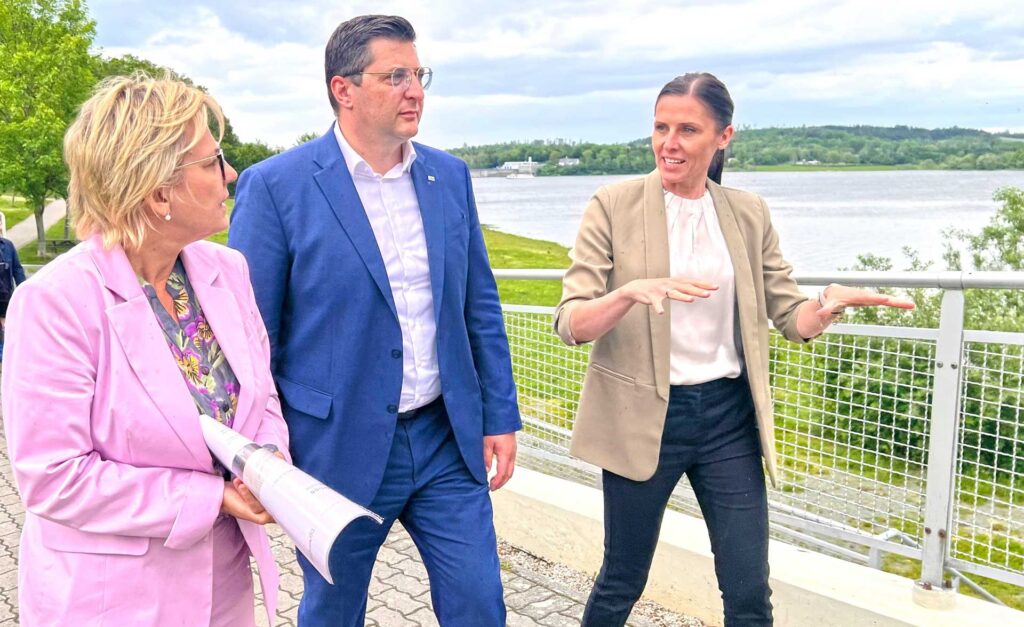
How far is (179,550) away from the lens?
1.94 meters

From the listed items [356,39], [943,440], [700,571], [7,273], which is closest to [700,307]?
[943,440]

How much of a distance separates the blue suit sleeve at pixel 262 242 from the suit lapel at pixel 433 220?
406 millimetres

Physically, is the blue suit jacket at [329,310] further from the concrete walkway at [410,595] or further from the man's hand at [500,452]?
the concrete walkway at [410,595]

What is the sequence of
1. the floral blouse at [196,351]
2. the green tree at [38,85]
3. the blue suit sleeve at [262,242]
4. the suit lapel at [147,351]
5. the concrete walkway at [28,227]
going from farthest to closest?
the concrete walkway at [28,227], the green tree at [38,85], the blue suit sleeve at [262,242], the floral blouse at [196,351], the suit lapel at [147,351]

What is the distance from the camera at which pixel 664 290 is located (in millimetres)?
2438

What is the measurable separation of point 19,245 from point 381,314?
156 feet

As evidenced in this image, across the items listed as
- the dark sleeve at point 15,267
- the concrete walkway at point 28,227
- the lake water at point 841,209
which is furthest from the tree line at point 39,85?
the dark sleeve at point 15,267

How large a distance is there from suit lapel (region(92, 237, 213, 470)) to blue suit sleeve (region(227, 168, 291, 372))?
0.61 m

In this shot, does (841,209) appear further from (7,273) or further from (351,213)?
(351,213)

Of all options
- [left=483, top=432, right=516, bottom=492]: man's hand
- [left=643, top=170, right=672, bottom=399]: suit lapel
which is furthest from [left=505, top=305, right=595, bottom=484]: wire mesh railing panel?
[left=643, top=170, right=672, bottom=399]: suit lapel

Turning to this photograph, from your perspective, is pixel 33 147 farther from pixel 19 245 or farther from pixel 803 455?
pixel 803 455

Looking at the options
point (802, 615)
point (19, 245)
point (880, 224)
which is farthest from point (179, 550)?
point (19, 245)

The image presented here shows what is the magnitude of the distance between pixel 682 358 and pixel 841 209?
30.6 m

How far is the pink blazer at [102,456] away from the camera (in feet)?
5.83
